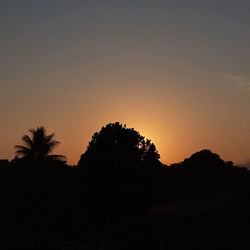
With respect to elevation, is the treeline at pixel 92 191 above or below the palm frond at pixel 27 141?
below

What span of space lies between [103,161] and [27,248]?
488 inches

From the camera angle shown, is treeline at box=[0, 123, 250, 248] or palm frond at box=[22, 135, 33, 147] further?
palm frond at box=[22, 135, 33, 147]

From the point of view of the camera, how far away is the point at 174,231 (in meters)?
24.8

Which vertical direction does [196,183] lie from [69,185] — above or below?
above

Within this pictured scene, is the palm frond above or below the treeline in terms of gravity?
above

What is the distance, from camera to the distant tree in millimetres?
36438

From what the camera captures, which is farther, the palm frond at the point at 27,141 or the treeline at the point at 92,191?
the palm frond at the point at 27,141

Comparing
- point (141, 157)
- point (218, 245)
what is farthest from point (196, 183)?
point (218, 245)

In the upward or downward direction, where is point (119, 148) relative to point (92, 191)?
upward

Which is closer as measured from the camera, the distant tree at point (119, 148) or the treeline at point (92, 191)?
the treeline at point (92, 191)

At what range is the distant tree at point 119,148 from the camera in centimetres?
3644

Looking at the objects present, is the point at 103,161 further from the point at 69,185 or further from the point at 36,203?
the point at 36,203

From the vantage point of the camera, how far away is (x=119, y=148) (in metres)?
37.8

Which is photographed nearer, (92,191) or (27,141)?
→ (92,191)
